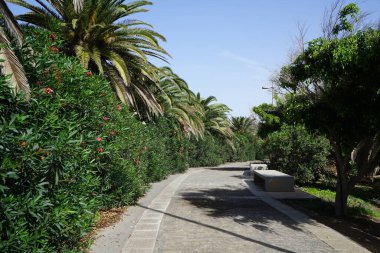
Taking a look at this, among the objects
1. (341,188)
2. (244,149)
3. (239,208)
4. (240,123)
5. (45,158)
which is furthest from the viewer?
(240,123)

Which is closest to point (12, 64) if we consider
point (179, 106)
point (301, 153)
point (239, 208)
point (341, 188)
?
point (239, 208)

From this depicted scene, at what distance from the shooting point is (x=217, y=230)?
7.04 m

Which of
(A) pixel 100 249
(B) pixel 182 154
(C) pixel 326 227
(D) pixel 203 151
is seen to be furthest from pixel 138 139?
(D) pixel 203 151

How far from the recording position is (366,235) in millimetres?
7449

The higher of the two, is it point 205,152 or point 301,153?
point 205,152

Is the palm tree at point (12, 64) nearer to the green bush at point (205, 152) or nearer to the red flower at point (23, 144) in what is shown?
the red flower at point (23, 144)

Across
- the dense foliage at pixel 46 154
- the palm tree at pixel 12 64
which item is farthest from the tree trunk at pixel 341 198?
the palm tree at pixel 12 64

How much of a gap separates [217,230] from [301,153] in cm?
1050

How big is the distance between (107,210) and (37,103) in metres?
5.48

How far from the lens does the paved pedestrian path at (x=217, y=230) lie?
590cm

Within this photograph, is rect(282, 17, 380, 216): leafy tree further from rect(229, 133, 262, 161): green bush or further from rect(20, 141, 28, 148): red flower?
rect(229, 133, 262, 161): green bush

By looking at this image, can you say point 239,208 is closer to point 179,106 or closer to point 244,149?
point 179,106

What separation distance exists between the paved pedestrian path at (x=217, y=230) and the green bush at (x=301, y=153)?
5.76 metres

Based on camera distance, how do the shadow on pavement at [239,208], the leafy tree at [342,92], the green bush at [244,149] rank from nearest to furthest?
the leafy tree at [342,92] < the shadow on pavement at [239,208] < the green bush at [244,149]
